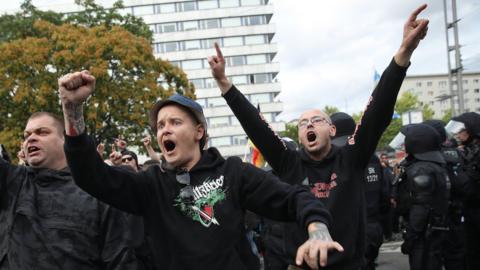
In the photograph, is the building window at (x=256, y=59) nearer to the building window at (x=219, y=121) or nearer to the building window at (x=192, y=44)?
the building window at (x=192, y=44)

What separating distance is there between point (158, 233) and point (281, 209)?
64cm

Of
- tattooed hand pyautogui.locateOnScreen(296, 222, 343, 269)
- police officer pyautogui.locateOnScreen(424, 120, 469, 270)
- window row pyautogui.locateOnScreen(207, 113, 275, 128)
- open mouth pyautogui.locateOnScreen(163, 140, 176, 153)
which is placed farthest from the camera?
window row pyautogui.locateOnScreen(207, 113, 275, 128)

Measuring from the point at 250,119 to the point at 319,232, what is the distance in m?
1.50

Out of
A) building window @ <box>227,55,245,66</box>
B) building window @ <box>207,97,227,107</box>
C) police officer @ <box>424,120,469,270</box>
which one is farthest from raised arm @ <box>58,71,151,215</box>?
building window @ <box>227,55,245,66</box>

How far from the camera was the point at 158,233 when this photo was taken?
2.58 metres

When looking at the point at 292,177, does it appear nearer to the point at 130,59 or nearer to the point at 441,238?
the point at 441,238

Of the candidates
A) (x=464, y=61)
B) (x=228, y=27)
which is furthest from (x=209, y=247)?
(x=228, y=27)

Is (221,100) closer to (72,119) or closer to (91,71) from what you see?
(91,71)

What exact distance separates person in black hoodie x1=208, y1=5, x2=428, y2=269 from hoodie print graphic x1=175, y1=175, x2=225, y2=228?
1.00 meters

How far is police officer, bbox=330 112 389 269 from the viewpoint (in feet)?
17.8

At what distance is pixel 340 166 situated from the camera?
3646mm

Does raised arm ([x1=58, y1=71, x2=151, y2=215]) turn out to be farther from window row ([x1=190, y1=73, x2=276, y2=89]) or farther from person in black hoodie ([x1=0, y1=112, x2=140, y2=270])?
window row ([x1=190, y1=73, x2=276, y2=89])

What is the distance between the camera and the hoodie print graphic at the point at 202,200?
2.54 meters

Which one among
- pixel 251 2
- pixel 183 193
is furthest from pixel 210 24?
pixel 183 193
